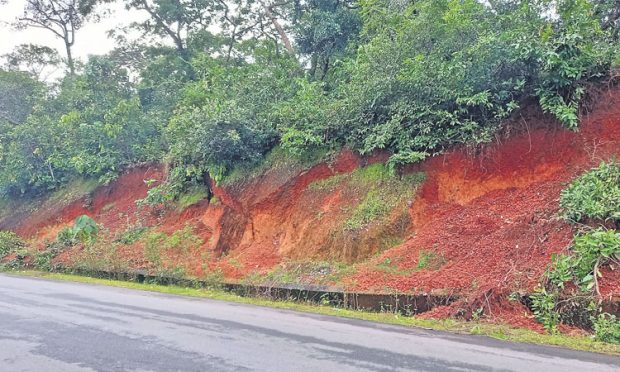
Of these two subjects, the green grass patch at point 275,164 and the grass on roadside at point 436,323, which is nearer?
the grass on roadside at point 436,323

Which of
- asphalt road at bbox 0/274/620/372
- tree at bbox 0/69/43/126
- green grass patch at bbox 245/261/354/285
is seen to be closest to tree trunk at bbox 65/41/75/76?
tree at bbox 0/69/43/126

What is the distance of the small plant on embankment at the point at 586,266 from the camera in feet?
24.6

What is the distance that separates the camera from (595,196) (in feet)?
30.1

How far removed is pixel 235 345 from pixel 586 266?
234 inches

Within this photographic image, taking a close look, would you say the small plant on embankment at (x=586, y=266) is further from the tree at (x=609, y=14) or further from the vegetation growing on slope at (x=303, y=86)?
the tree at (x=609, y=14)

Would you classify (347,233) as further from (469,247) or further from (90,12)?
(90,12)

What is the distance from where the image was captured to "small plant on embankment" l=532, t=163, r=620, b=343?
24.6ft

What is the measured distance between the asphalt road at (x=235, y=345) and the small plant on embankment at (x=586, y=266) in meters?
1.45

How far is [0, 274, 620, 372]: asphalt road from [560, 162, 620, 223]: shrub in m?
3.54

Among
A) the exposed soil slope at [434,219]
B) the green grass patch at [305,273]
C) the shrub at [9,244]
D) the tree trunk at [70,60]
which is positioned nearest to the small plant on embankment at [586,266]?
the exposed soil slope at [434,219]

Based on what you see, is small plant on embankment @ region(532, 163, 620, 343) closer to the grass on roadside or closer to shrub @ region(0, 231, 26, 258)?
the grass on roadside

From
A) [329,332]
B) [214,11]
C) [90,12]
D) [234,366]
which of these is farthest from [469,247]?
[90,12]

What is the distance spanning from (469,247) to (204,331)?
599 cm

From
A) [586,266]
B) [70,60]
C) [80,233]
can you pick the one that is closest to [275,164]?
[80,233]
